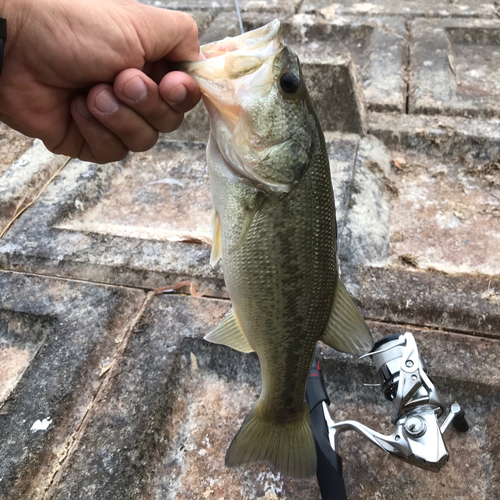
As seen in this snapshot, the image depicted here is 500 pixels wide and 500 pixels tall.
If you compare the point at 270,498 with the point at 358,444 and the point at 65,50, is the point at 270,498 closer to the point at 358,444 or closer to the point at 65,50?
the point at 358,444

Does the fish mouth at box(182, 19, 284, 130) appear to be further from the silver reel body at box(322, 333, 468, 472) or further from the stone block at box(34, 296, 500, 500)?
the stone block at box(34, 296, 500, 500)

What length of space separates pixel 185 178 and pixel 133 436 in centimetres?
207

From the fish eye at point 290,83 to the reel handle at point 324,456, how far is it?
1.11 meters

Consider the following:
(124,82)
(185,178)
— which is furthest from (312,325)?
(185,178)

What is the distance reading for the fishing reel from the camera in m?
1.53

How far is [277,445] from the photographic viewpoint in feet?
5.39

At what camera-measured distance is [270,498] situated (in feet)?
6.01

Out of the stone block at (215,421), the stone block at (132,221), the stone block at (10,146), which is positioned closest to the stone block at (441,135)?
the stone block at (132,221)

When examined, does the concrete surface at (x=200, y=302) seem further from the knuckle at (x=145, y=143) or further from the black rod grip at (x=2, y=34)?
the black rod grip at (x=2, y=34)

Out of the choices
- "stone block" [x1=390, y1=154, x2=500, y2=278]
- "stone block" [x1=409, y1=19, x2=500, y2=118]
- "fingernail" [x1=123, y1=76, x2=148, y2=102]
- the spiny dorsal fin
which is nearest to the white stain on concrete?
the spiny dorsal fin

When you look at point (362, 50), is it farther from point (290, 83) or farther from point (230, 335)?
point (230, 335)

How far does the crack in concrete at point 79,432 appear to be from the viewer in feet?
5.73

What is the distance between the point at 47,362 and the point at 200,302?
0.75 meters

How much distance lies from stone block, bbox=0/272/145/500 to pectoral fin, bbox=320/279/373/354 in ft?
3.54
